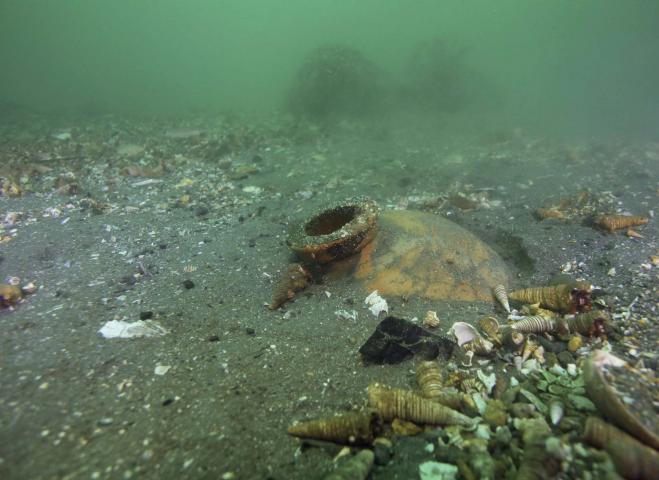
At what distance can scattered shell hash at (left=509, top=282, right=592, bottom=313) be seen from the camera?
11.6ft

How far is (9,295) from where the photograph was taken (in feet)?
12.5

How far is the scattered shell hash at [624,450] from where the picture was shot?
1.74 m

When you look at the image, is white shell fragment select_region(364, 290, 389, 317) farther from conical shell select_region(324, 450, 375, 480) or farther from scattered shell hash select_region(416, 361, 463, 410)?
conical shell select_region(324, 450, 375, 480)

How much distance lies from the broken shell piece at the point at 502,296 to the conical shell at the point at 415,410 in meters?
1.93

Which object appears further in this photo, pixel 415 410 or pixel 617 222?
pixel 617 222

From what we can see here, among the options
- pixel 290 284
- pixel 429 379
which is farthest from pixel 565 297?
pixel 290 284

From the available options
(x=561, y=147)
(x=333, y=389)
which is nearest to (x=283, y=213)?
(x=333, y=389)

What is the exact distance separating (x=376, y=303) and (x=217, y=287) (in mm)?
2048

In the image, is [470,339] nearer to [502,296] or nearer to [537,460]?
[502,296]

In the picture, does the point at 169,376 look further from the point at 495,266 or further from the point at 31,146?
the point at 31,146

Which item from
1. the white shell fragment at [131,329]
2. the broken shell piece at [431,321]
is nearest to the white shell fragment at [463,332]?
the broken shell piece at [431,321]

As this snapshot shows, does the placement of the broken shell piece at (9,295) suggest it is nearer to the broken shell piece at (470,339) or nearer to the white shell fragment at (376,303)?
the white shell fragment at (376,303)

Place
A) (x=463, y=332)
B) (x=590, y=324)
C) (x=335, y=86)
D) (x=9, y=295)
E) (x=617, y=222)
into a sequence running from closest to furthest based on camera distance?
(x=590, y=324) → (x=463, y=332) → (x=9, y=295) → (x=617, y=222) → (x=335, y=86)

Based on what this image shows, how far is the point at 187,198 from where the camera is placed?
283 inches
